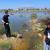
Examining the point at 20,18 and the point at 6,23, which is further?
the point at 6,23

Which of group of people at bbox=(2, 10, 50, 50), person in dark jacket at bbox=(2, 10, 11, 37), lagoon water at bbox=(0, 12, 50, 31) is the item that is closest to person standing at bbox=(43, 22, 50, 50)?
group of people at bbox=(2, 10, 50, 50)

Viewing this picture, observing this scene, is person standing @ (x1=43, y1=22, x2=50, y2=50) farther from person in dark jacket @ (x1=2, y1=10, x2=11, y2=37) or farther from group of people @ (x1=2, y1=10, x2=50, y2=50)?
person in dark jacket @ (x1=2, y1=10, x2=11, y2=37)

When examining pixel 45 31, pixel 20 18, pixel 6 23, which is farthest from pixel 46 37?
pixel 6 23

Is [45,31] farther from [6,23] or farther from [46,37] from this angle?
[6,23]

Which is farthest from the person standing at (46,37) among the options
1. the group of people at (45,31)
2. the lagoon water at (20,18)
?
the lagoon water at (20,18)

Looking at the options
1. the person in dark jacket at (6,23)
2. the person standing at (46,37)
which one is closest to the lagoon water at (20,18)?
the person in dark jacket at (6,23)

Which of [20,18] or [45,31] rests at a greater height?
[20,18]

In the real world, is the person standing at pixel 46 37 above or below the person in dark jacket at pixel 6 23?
below

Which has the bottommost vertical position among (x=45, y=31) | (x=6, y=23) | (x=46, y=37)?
(x=46, y=37)

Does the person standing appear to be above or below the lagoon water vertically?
below

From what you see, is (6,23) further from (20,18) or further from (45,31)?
(45,31)

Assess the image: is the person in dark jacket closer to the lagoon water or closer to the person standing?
the lagoon water

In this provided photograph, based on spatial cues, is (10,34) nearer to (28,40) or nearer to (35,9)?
(28,40)

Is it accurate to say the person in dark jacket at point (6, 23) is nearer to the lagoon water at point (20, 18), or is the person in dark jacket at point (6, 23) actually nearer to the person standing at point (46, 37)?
the lagoon water at point (20, 18)
